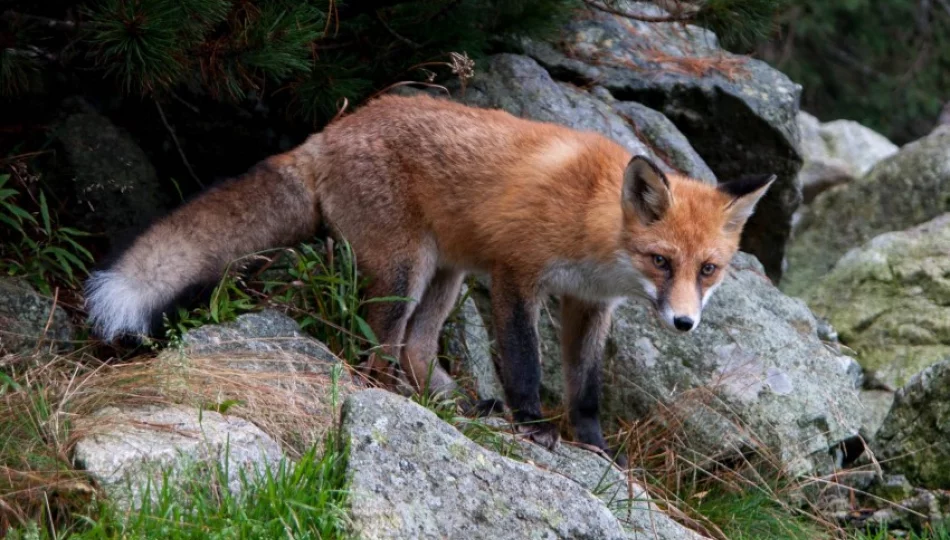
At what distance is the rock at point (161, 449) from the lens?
337 cm

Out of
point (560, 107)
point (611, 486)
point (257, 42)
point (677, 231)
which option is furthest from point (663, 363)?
point (257, 42)

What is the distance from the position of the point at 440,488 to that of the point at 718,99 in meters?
4.42

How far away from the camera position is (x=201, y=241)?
503cm

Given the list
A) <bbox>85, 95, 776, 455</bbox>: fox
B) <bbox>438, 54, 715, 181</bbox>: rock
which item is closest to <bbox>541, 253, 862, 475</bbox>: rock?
<bbox>85, 95, 776, 455</bbox>: fox

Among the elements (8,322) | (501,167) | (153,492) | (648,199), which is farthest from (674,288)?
(8,322)

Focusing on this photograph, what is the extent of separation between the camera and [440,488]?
11.5 ft

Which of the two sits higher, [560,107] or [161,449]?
[161,449]

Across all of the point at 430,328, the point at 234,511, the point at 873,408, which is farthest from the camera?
the point at 873,408

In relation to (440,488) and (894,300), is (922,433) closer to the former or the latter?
(894,300)

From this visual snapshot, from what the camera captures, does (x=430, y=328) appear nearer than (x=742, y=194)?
No

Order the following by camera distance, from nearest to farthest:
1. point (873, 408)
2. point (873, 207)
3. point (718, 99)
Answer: point (873, 408) → point (718, 99) → point (873, 207)

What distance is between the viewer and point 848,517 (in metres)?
5.22

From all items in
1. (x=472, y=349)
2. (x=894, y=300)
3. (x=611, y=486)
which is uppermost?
(x=611, y=486)

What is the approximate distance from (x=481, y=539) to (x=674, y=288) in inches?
66.8
